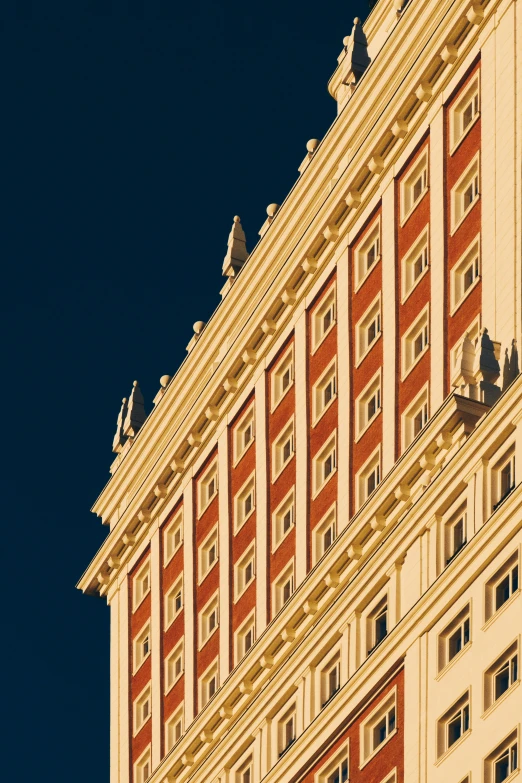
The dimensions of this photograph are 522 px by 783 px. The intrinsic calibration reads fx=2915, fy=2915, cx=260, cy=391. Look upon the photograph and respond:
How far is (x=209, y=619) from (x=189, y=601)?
1.59m

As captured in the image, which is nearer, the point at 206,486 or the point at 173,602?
the point at 206,486

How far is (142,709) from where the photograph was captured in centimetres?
9375

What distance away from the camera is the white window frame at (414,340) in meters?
78.4

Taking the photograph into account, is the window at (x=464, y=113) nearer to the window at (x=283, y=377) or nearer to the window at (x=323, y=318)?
the window at (x=323, y=318)

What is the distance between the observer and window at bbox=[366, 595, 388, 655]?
75750mm

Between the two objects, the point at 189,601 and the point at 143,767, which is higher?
the point at 189,601

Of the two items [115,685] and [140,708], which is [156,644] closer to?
[140,708]

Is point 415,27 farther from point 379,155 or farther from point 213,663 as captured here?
point 213,663

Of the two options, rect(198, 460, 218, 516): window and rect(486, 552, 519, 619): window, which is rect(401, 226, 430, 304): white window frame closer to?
rect(198, 460, 218, 516): window

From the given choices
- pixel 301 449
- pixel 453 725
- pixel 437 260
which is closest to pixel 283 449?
pixel 301 449

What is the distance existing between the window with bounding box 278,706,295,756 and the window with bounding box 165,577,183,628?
11255 millimetres

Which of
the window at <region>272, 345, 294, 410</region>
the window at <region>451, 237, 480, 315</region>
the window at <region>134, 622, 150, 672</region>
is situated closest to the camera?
the window at <region>451, 237, 480, 315</region>

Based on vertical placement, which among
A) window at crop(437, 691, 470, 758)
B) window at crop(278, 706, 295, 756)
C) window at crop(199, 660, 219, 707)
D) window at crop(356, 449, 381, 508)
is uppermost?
window at crop(356, 449, 381, 508)

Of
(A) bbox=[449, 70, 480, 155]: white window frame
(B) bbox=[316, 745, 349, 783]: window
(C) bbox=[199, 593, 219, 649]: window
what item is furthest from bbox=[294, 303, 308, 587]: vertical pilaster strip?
(A) bbox=[449, 70, 480, 155]: white window frame
